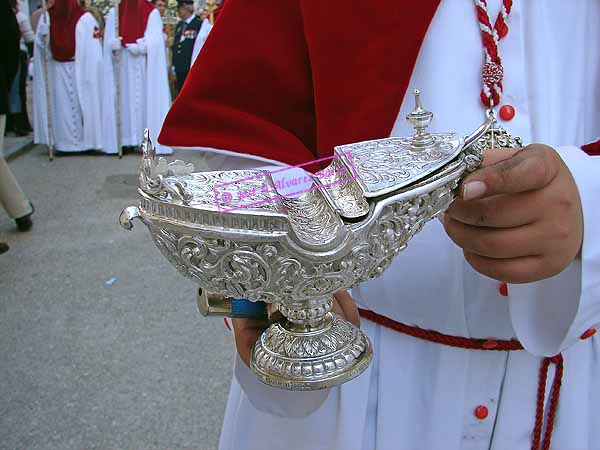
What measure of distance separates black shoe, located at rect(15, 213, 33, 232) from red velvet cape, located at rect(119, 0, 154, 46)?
3.28m

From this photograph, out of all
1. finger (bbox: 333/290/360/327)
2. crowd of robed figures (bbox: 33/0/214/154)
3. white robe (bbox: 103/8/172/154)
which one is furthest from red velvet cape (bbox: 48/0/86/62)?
finger (bbox: 333/290/360/327)

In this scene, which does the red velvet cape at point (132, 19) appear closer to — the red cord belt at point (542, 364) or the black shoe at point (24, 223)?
the black shoe at point (24, 223)

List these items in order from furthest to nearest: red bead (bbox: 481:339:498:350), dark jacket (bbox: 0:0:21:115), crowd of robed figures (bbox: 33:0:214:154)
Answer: crowd of robed figures (bbox: 33:0:214:154) → dark jacket (bbox: 0:0:21:115) → red bead (bbox: 481:339:498:350)

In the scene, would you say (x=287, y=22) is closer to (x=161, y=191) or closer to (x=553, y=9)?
(x=553, y=9)

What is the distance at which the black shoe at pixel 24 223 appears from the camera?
3.64m

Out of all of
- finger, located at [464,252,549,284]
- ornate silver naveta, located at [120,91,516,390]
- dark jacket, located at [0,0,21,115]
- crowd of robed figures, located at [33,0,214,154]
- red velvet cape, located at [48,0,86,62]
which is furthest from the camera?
crowd of robed figures, located at [33,0,214,154]

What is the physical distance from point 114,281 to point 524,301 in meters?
2.60

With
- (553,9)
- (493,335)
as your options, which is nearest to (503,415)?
(493,335)

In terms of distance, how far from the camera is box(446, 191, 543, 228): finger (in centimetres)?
55

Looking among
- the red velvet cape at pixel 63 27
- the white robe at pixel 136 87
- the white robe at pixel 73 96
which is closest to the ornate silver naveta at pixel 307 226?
the white robe at pixel 136 87

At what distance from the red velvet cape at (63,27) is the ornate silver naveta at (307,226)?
6.30 metres

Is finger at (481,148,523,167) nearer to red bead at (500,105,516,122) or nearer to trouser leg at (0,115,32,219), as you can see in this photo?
red bead at (500,105,516,122)

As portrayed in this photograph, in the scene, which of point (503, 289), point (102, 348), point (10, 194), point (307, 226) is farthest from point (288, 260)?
point (10, 194)

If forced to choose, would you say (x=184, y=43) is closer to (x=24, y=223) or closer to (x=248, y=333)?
(x=24, y=223)
